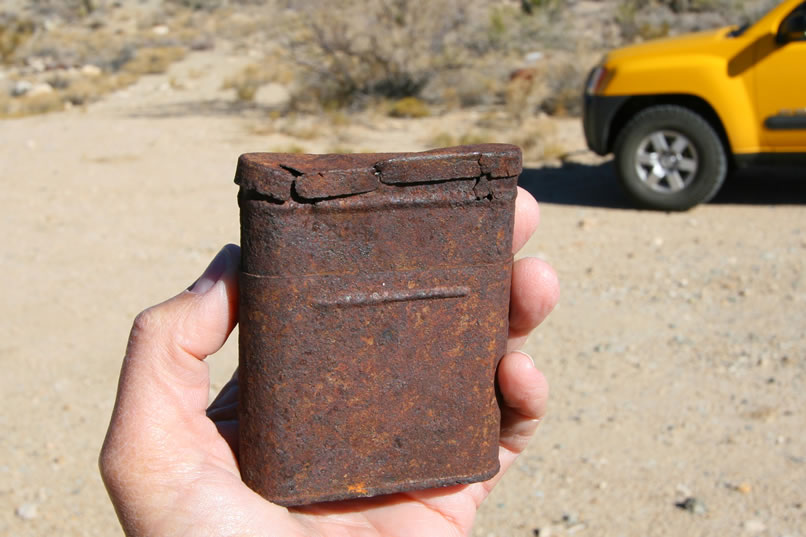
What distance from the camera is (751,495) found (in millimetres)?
3719

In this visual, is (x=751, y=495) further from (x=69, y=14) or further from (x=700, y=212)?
(x=69, y=14)

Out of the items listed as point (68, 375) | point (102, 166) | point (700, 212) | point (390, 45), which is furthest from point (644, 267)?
point (390, 45)

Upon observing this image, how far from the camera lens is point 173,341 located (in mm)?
1809

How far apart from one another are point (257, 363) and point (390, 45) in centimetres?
1294

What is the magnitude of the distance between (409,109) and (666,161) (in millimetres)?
6433

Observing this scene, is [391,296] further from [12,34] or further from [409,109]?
[12,34]

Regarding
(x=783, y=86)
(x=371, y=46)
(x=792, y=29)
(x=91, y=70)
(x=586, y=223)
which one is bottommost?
(x=91, y=70)

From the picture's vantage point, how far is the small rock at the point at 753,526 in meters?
3.52

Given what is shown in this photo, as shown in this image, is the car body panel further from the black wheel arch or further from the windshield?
the windshield

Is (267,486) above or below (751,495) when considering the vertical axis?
above

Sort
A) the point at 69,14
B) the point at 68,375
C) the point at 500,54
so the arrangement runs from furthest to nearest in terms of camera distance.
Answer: the point at 69,14
the point at 500,54
the point at 68,375

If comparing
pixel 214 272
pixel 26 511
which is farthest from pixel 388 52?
pixel 214 272

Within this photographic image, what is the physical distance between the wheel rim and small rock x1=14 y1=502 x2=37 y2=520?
5547 mm

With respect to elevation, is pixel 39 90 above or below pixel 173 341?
below
